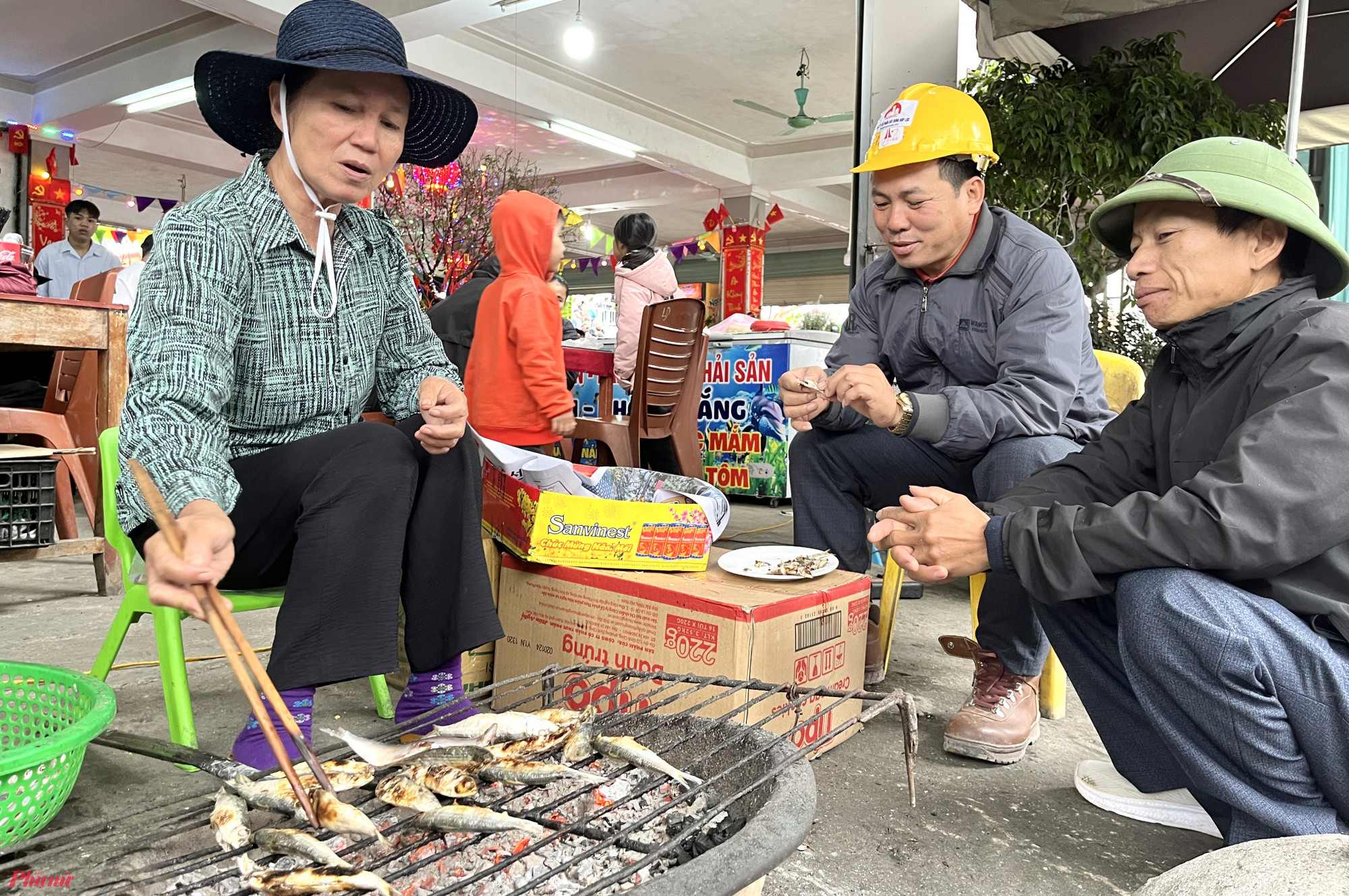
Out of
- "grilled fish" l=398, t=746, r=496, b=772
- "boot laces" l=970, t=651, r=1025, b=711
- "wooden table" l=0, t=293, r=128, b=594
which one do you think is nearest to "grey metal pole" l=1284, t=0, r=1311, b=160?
"boot laces" l=970, t=651, r=1025, b=711

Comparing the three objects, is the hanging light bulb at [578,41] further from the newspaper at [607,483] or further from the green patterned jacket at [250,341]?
the green patterned jacket at [250,341]

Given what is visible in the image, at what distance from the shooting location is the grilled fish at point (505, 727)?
123cm

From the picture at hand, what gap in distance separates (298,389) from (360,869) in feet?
3.35

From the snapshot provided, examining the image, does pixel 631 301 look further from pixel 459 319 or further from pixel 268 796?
pixel 268 796

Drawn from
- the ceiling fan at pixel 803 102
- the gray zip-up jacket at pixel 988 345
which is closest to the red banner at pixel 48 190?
the ceiling fan at pixel 803 102

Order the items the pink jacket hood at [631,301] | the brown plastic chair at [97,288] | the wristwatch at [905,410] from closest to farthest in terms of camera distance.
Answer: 1. the wristwatch at [905,410]
2. the brown plastic chair at [97,288]
3. the pink jacket hood at [631,301]

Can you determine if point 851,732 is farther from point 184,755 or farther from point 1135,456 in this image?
point 184,755

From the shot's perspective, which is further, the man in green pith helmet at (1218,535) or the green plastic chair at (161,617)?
the green plastic chair at (161,617)

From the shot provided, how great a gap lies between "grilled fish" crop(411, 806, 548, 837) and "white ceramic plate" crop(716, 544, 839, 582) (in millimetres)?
1106

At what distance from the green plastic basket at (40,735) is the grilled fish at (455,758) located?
1.38 ft

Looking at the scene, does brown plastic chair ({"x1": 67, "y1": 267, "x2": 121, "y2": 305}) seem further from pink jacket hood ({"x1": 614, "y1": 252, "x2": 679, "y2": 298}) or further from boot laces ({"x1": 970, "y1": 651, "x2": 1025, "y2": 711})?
boot laces ({"x1": 970, "y1": 651, "x2": 1025, "y2": 711})

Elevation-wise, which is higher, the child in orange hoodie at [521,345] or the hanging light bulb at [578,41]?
the hanging light bulb at [578,41]

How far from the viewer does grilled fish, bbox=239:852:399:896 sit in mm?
844

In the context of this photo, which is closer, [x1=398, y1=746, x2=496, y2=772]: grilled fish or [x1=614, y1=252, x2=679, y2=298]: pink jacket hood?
[x1=398, y1=746, x2=496, y2=772]: grilled fish
